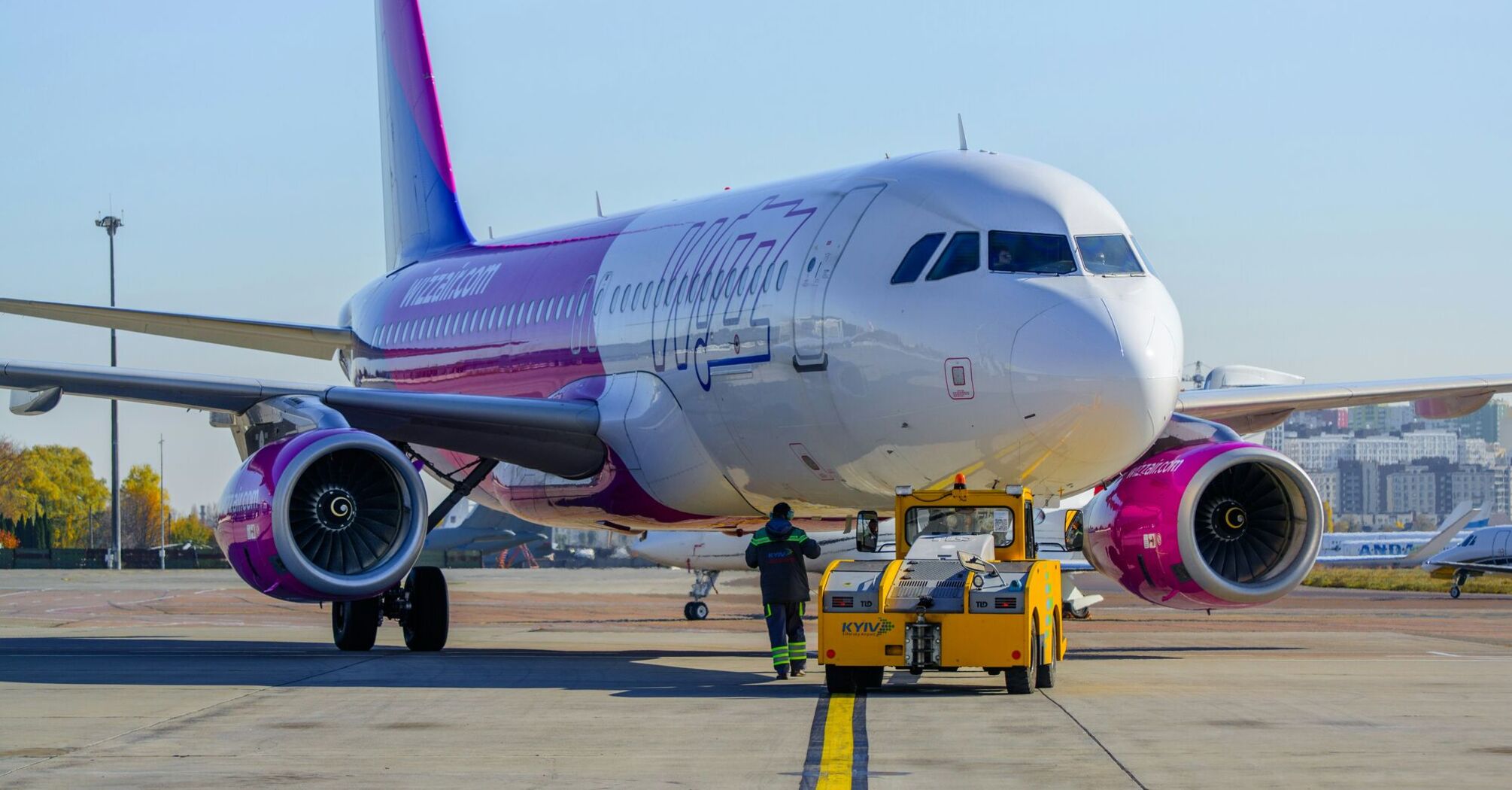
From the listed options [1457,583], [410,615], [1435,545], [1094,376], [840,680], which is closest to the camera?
[840,680]

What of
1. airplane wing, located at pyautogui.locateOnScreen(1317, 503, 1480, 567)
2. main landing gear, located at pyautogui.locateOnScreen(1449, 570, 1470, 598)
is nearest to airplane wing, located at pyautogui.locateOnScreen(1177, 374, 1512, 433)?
main landing gear, located at pyautogui.locateOnScreen(1449, 570, 1470, 598)

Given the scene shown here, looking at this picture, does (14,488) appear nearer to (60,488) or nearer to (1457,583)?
(60,488)

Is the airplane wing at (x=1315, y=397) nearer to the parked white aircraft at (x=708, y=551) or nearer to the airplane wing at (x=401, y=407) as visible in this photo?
the airplane wing at (x=401, y=407)

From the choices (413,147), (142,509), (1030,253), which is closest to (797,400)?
(1030,253)

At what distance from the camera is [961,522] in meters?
14.6

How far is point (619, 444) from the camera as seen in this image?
18.4 metres

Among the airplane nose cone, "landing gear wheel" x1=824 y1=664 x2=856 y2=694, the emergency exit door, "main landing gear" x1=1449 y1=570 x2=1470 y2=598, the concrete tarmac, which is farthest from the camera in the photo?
"main landing gear" x1=1449 y1=570 x2=1470 y2=598

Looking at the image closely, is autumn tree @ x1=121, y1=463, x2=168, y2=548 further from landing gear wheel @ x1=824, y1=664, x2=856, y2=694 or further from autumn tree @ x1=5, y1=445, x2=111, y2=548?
landing gear wheel @ x1=824, y1=664, x2=856, y2=694

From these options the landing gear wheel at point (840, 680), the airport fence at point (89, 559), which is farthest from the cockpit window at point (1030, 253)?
the airport fence at point (89, 559)

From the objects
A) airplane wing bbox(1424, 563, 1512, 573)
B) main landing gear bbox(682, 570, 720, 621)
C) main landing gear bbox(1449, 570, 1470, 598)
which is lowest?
main landing gear bbox(1449, 570, 1470, 598)

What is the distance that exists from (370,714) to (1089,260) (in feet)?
20.9

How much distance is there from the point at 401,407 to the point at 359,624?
2.77 m

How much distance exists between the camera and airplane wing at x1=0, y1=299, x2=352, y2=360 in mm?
20766

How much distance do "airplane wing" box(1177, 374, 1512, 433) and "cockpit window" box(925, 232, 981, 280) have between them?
4.61m
